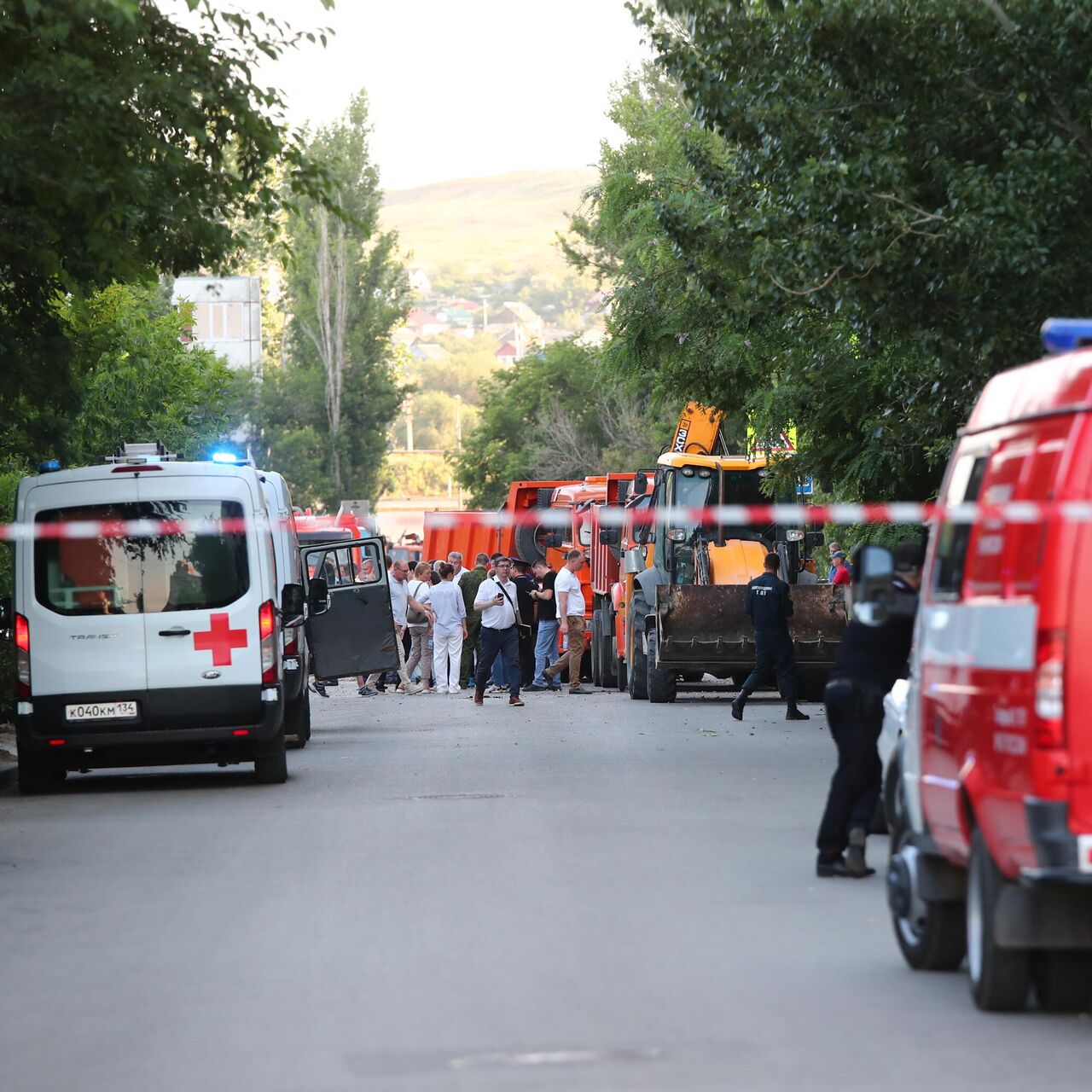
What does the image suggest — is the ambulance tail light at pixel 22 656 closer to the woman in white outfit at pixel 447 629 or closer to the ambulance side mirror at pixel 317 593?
the ambulance side mirror at pixel 317 593

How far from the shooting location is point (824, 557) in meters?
42.7

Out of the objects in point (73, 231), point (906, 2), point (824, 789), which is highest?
point (906, 2)

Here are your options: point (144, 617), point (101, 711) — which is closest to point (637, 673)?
point (144, 617)

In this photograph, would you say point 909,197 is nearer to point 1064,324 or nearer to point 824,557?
point 1064,324

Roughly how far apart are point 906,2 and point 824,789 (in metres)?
5.62

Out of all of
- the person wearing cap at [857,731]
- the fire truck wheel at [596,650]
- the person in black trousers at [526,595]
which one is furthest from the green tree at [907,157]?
the fire truck wheel at [596,650]

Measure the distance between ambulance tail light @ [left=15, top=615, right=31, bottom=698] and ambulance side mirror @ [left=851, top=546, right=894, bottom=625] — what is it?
353 inches

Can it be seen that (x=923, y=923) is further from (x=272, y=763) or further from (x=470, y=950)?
(x=272, y=763)

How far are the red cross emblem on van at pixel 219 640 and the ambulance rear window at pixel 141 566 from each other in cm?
14

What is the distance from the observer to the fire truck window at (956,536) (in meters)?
7.51

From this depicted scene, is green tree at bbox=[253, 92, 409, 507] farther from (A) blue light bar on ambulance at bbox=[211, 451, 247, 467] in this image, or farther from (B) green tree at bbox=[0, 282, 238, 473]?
(A) blue light bar on ambulance at bbox=[211, 451, 247, 467]

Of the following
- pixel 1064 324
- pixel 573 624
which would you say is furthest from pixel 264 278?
pixel 1064 324

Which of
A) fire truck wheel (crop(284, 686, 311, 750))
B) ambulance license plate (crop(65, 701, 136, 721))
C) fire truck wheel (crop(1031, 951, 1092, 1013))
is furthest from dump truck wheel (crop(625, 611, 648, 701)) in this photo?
fire truck wheel (crop(1031, 951, 1092, 1013))

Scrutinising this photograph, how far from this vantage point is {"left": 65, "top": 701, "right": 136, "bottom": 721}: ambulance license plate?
52.5 ft
